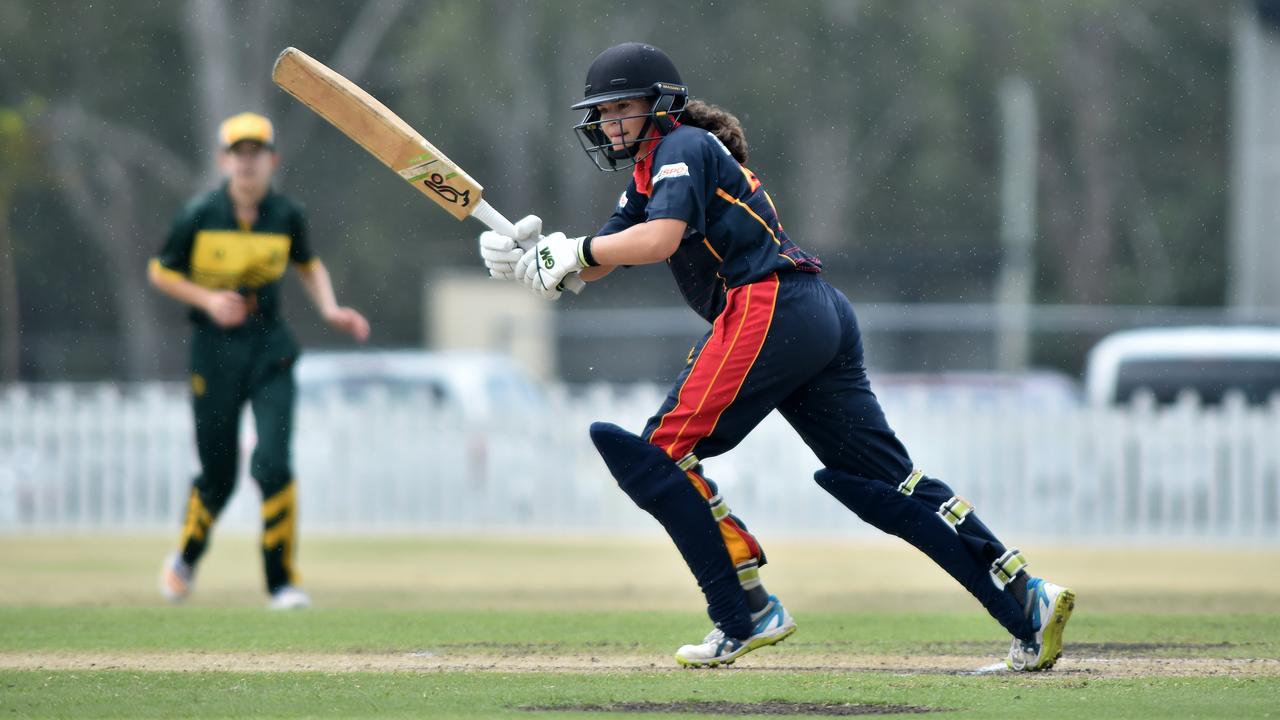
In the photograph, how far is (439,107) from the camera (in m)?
37.3

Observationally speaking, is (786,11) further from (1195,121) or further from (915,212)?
(1195,121)

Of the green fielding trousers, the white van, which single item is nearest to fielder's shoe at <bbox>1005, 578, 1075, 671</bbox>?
the green fielding trousers

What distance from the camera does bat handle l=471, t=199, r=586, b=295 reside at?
6258 millimetres

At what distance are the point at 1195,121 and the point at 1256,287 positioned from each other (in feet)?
73.7

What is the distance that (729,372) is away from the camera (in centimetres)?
603

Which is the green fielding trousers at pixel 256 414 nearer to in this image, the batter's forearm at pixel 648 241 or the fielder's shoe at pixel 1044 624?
the batter's forearm at pixel 648 241

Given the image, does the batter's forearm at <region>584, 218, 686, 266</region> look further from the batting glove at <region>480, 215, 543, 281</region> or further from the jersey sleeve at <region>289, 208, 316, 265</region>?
the jersey sleeve at <region>289, 208, 316, 265</region>

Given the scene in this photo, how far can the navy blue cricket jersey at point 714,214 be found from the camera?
6.00 m

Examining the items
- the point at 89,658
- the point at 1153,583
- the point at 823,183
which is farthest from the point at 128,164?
the point at 89,658

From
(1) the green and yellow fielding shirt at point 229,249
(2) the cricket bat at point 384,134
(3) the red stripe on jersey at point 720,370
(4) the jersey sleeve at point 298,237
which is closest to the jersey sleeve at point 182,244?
(1) the green and yellow fielding shirt at point 229,249

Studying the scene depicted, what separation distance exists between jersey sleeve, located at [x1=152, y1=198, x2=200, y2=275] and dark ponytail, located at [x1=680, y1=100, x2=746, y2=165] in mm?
3612

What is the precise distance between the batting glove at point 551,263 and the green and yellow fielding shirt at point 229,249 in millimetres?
3218

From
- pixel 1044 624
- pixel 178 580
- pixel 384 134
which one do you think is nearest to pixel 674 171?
pixel 384 134

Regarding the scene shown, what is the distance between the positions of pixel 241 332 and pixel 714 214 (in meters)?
3.62
